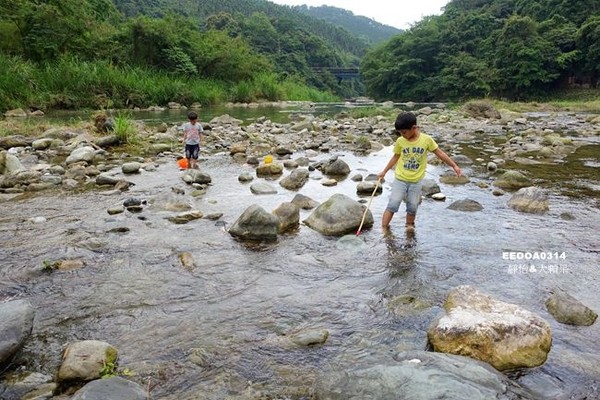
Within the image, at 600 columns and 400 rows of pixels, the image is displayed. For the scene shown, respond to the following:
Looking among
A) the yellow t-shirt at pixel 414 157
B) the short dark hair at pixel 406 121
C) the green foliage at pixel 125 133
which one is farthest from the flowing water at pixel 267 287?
the green foliage at pixel 125 133

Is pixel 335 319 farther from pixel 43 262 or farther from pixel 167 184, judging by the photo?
pixel 167 184

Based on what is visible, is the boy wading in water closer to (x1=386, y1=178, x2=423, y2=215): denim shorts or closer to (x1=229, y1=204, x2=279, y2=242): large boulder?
(x1=386, y1=178, x2=423, y2=215): denim shorts

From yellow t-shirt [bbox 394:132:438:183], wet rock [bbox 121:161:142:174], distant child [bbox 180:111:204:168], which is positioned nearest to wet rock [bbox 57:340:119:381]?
yellow t-shirt [bbox 394:132:438:183]

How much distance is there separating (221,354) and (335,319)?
0.95 meters

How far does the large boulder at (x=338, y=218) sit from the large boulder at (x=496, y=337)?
247 cm

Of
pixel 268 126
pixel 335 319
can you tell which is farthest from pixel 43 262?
pixel 268 126

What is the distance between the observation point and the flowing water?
9.04ft

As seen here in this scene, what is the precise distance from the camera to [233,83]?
43.5 meters

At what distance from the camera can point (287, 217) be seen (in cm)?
559

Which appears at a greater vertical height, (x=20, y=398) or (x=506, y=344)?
(x=506, y=344)

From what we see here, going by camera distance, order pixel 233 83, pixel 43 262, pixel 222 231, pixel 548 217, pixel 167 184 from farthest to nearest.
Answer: pixel 233 83 < pixel 167 184 < pixel 548 217 < pixel 222 231 < pixel 43 262

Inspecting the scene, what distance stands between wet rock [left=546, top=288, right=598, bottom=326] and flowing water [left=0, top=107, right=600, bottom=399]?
0.28 feet

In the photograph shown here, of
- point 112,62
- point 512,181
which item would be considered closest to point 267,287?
point 512,181

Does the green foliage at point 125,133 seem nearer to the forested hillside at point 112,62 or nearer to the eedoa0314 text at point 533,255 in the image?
the eedoa0314 text at point 533,255
